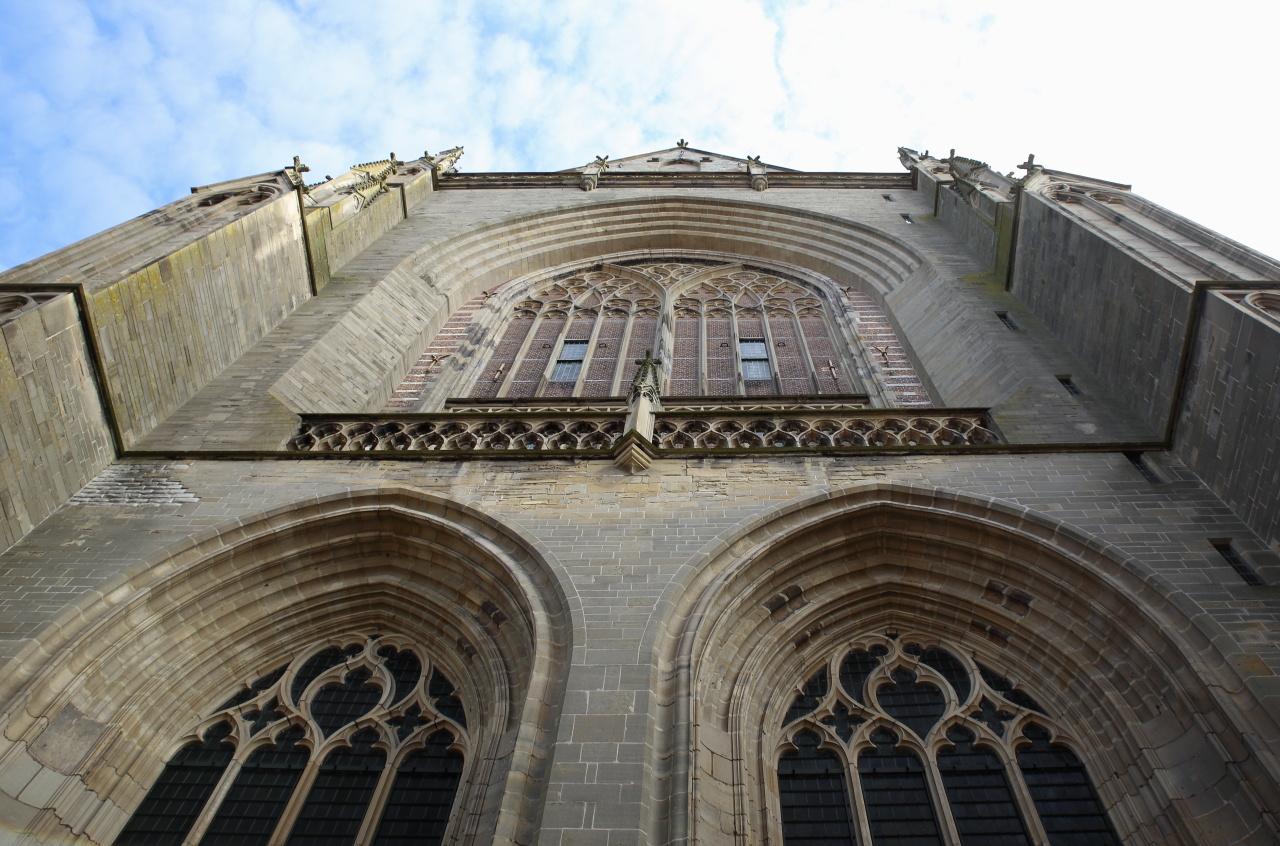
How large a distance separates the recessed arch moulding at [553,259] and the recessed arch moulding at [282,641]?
96.4 inches

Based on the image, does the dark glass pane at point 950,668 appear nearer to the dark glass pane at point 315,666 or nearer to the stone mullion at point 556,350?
the dark glass pane at point 315,666

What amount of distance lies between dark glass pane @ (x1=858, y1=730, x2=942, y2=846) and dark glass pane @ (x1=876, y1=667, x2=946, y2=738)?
0.68ft

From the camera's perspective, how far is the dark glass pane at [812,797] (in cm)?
516

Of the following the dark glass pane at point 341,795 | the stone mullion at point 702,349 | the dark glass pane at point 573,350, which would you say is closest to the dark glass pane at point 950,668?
the dark glass pane at point 341,795

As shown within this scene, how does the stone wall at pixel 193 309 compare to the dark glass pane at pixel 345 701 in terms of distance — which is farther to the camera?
the stone wall at pixel 193 309

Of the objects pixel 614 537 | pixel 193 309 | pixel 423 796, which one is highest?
pixel 193 309

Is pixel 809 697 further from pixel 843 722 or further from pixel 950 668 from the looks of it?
pixel 950 668

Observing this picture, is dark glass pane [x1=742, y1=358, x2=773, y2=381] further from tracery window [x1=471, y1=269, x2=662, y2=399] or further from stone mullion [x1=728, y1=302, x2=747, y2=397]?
tracery window [x1=471, y1=269, x2=662, y2=399]

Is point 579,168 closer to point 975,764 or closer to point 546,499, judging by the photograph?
point 546,499

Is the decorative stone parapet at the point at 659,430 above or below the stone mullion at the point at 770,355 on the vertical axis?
below

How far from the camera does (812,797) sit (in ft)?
17.7

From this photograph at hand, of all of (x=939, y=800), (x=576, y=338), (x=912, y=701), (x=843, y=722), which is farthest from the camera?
(x=576, y=338)

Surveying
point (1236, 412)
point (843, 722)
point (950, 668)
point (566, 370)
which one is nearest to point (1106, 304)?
point (1236, 412)

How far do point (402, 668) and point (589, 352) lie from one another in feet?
22.3
